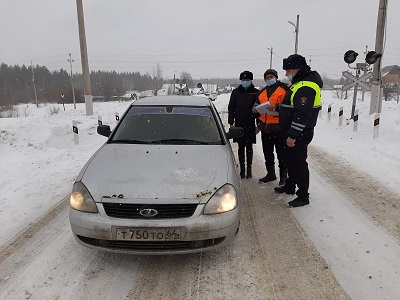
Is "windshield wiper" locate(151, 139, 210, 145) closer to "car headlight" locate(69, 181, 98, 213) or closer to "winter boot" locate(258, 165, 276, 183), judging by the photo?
"car headlight" locate(69, 181, 98, 213)

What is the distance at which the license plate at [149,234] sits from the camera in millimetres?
2779

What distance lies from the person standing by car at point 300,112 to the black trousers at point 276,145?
23.8 inches

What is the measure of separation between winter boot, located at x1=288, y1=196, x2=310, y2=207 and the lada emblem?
8.13ft

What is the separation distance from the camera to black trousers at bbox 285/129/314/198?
446 cm

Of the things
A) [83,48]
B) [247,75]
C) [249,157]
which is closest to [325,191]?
[249,157]

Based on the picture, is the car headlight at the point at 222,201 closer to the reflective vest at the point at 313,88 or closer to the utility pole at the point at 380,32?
the reflective vest at the point at 313,88

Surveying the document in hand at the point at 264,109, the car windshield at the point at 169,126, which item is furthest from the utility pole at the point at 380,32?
the car windshield at the point at 169,126

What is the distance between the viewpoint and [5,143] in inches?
331

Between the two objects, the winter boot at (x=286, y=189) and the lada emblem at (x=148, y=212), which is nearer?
the lada emblem at (x=148, y=212)

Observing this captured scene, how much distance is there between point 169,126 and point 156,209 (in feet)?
5.68

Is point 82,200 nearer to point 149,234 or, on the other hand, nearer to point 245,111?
point 149,234

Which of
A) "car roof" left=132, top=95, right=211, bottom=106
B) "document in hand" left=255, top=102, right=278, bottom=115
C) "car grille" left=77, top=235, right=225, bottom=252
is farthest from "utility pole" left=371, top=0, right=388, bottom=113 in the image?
"car grille" left=77, top=235, right=225, bottom=252

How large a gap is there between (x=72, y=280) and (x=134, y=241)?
676 mm

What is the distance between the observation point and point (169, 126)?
171 inches
